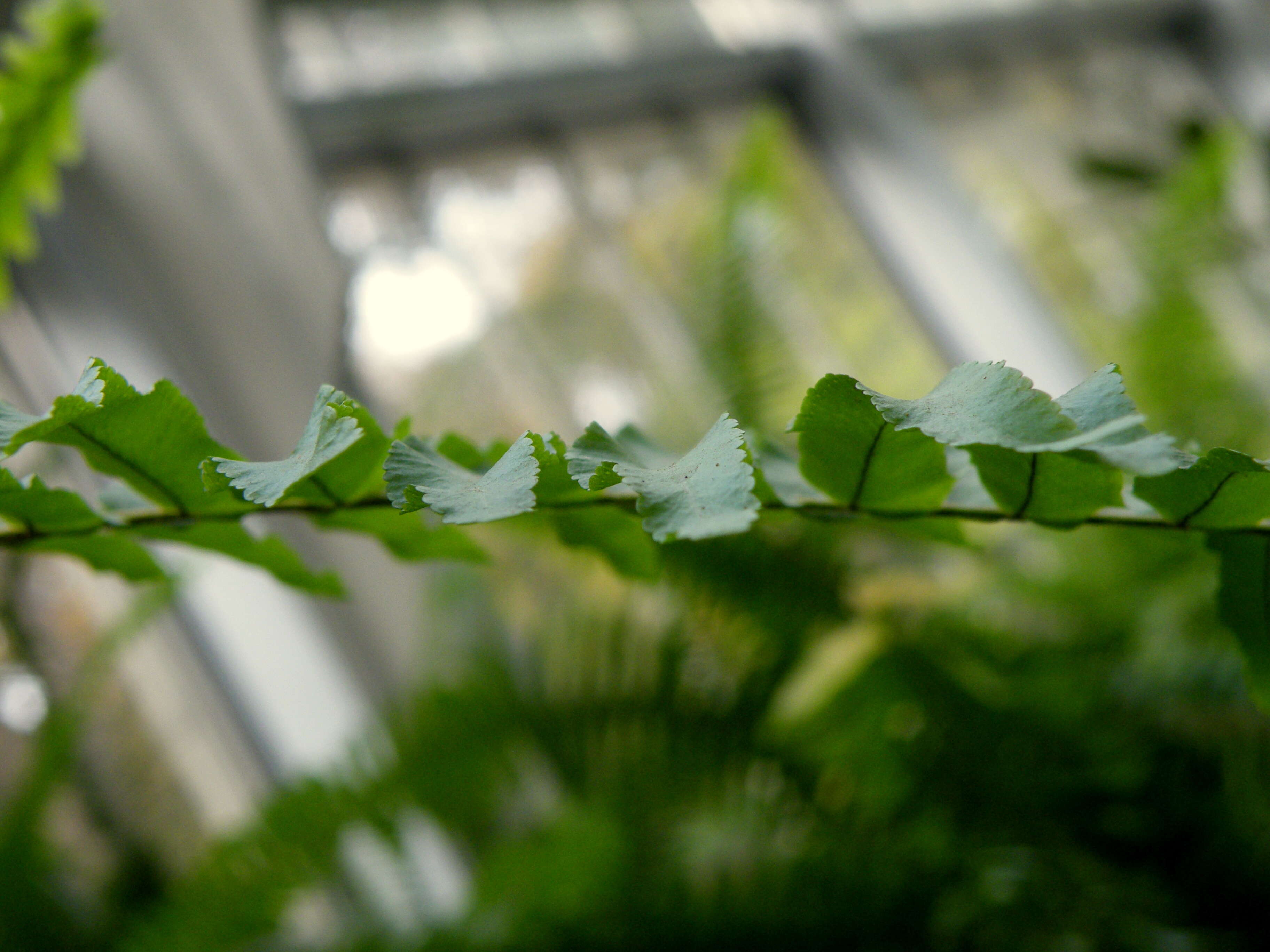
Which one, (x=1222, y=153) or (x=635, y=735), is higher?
(x=1222, y=153)

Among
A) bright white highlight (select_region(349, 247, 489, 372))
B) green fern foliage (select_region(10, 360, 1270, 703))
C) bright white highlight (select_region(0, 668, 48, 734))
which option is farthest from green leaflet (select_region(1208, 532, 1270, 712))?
bright white highlight (select_region(349, 247, 489, 372))

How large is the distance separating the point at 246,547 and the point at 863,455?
0.20 m

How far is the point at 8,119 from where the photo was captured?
52cm

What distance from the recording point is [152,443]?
11.3 inches

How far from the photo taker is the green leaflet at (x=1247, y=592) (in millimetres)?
276

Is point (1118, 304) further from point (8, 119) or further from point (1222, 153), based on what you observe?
point (8, 119)

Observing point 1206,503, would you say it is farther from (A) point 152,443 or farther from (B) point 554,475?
(A) point 152,443

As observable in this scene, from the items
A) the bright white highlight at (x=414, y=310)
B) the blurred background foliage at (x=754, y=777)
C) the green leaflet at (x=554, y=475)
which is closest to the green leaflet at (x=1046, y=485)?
the green leaflet at (x=554, y=475)

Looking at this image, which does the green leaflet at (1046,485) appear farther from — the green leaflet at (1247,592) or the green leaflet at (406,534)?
the green leaflet at (406,534)

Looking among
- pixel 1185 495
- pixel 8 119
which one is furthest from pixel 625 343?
pixel 1185 495

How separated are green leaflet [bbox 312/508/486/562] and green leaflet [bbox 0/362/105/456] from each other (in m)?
0.08

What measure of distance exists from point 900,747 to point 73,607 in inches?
37.5

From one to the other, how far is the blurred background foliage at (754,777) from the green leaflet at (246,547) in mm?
Result: 391

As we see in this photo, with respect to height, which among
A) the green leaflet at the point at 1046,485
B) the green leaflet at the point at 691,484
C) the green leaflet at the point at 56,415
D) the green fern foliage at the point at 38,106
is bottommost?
the green leaflet at the point at 1046,485
